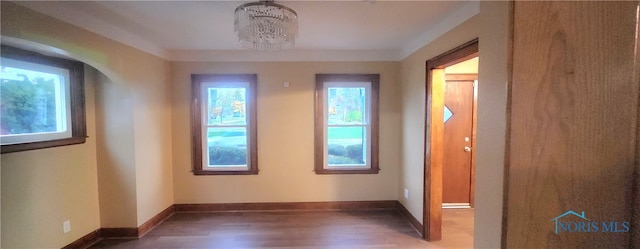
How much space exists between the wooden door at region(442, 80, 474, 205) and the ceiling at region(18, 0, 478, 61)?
1052mm

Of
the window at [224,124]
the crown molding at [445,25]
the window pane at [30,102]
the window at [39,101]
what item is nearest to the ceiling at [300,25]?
the crown molding at [445,25]

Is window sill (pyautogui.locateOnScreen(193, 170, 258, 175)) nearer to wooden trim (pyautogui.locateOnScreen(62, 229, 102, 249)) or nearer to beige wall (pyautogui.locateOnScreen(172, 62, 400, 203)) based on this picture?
beige wall (pyautogui.locateOnScreen(172, 62, 400, 203))

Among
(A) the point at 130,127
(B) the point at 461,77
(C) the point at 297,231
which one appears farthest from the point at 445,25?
(A) the point at 130,127

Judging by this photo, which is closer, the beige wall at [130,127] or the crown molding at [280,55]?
the beige wall at [130,127]

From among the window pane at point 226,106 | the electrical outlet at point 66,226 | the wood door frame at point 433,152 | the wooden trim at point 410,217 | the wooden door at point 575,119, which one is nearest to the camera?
the wooden door at point 575,119

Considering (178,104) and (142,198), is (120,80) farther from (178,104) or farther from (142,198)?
(142,198)

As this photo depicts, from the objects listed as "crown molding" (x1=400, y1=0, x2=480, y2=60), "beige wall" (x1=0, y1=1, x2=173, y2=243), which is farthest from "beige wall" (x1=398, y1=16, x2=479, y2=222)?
"beige wall" (x1=0, y1=1, x2=173, y2=243)

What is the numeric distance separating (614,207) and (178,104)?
398cm

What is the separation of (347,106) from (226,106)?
1.69 meters

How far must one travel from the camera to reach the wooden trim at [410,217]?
3.07 m

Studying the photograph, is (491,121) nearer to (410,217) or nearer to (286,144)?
(410,217)

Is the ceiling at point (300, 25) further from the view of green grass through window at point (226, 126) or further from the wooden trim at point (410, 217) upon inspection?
the wooden trim at point (410, 217)

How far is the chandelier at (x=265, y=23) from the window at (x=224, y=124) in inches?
64.3

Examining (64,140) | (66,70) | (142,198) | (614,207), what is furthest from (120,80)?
(614,207)
